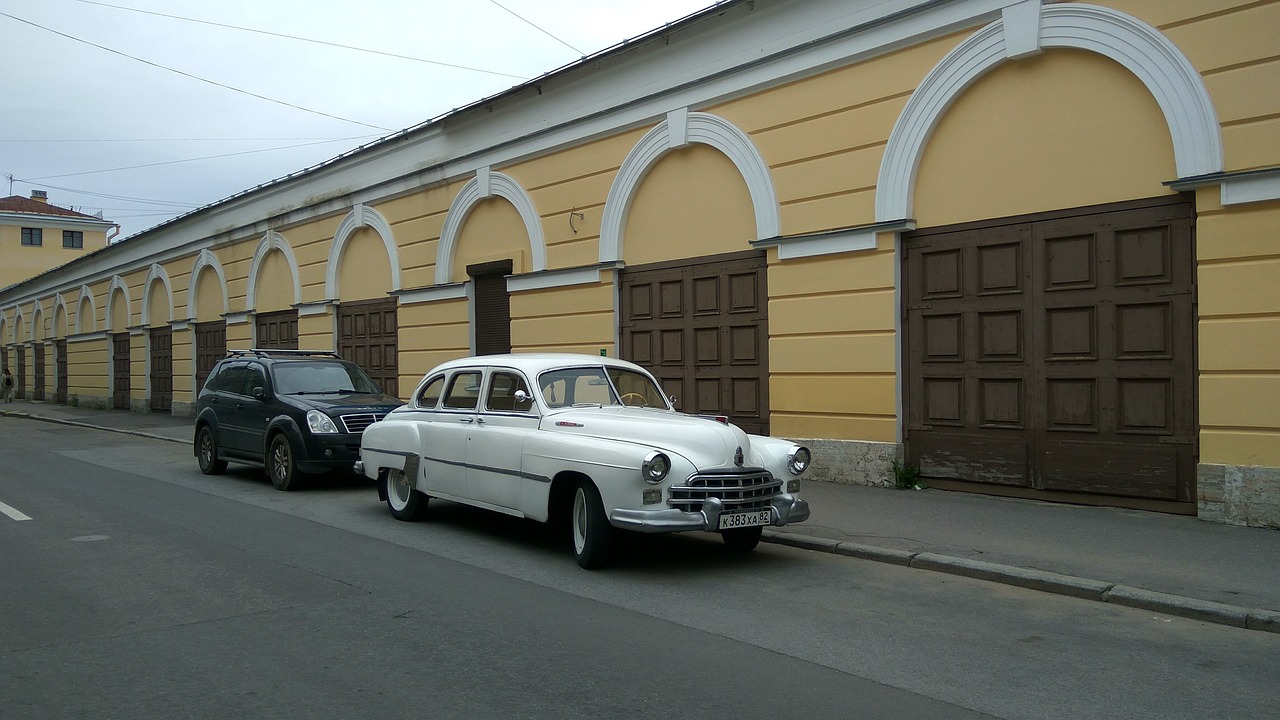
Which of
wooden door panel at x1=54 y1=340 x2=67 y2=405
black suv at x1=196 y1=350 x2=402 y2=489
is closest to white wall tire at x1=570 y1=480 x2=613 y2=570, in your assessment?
black suv at x1=196 y1=350 x2=402 y2=489

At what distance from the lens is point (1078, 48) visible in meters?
9.62

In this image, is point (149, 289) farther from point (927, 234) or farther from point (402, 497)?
point (927, 234)

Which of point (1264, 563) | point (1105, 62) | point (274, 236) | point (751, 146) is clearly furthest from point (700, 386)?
point (274, 236)

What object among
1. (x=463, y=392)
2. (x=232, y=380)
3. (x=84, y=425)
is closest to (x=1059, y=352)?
(x=463, y=392)

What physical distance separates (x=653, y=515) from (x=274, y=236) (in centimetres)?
1993

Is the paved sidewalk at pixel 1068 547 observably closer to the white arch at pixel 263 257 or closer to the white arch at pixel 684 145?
the white arch at pixel 684 145

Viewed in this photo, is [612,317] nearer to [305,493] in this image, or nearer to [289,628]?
[305,493]

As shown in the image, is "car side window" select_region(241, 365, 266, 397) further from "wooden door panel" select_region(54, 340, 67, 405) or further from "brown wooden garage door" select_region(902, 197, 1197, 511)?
"wooden door panel" select_region(54, 340, 67, 405)

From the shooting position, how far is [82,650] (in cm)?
531

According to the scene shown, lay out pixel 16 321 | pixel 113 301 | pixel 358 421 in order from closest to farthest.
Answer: pixel 358 421
pixel 113 301
pixel 16 321

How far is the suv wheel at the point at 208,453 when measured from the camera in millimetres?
14133

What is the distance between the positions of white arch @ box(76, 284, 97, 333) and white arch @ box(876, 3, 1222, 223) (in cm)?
3405

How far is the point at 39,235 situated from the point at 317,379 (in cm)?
5697

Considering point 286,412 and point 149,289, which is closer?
point 286,412
